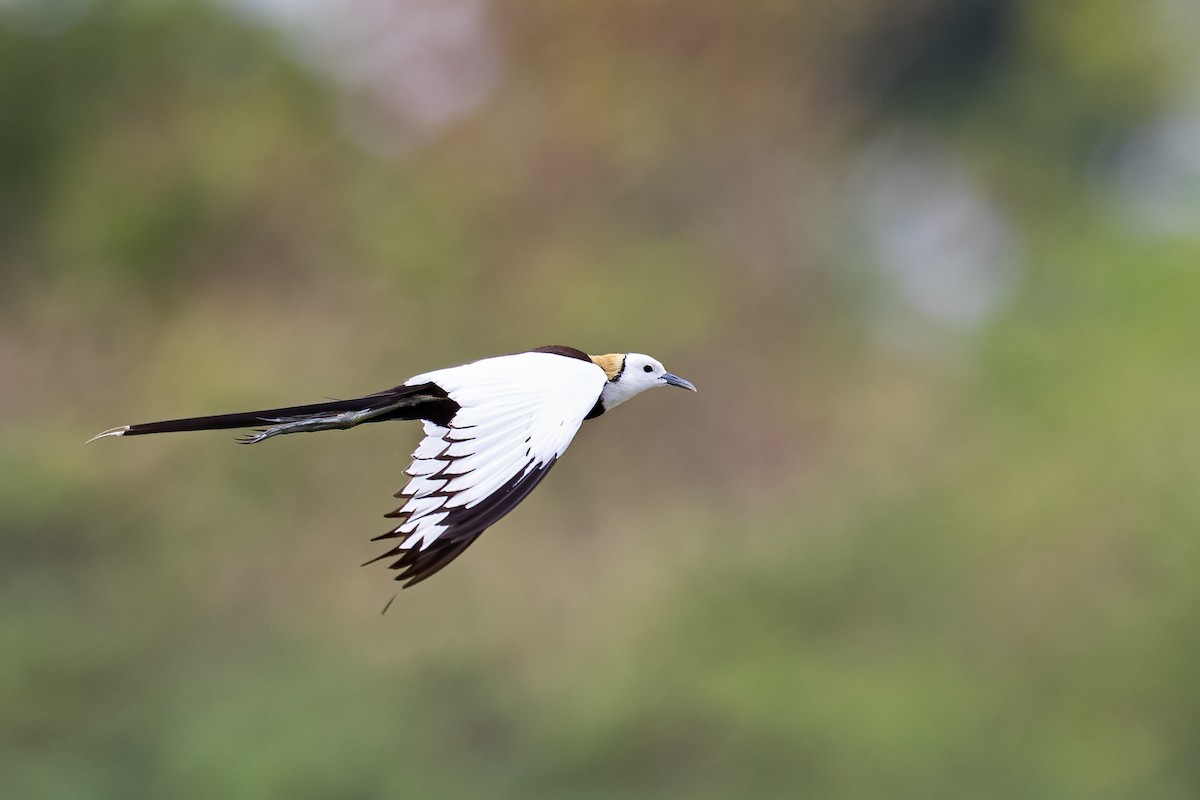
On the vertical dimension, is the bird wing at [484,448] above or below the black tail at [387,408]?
below

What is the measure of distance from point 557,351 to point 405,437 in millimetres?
11979

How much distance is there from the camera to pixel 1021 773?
18297mm

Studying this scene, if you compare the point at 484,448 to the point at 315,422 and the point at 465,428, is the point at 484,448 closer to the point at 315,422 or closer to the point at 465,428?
the point at 465,428

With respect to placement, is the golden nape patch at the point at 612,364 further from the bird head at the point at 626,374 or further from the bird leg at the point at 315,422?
the bird leg at the point at 315,422

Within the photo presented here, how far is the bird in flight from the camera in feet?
19.4

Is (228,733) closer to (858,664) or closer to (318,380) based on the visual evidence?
(318,380)

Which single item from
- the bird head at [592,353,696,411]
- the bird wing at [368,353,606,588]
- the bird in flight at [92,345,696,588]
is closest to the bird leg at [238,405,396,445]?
the bird in flight at [92,345,696,588]

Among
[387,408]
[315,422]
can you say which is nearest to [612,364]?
[387,408]

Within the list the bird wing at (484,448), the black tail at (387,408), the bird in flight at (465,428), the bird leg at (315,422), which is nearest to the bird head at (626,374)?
the bird in flight at (465,428)

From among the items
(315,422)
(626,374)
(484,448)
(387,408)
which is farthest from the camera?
(626,374)

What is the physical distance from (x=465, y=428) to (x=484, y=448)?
12cm

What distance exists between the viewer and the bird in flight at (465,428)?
19.4 ft

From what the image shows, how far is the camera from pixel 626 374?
24.1ft

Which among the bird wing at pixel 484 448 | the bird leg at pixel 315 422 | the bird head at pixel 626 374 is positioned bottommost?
the bird wing at pixel 484 448
